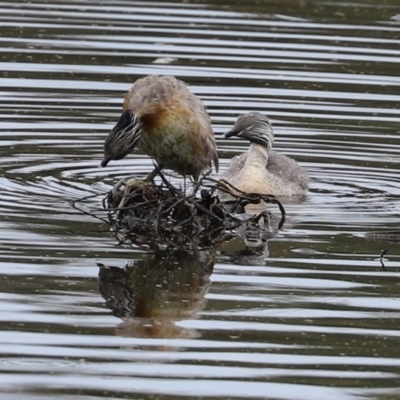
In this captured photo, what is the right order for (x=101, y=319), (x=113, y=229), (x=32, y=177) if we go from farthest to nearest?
1. (x=32, y=177)
2. (x=113, y=229)
3. (x=101, y=319)

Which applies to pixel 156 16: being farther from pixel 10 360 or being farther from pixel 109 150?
pixel 10 360

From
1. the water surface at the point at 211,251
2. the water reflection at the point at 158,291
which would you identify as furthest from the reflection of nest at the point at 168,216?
the water reflection at the point at 158,291

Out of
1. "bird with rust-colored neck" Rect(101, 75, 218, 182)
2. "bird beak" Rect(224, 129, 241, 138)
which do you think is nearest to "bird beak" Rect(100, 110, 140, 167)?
"bird with rust-colored neck" Rect(101, 75, 218, 182)

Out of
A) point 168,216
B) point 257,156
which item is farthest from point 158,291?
point 257,156

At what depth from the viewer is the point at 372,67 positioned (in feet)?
61.1

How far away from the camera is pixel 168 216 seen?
11391mm

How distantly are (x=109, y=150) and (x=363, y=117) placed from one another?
217 inches

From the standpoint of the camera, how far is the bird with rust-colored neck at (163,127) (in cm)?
1136

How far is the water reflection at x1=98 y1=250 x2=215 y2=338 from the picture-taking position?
27.8 ft

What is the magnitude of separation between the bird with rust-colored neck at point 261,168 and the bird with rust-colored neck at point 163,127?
141 centimetres

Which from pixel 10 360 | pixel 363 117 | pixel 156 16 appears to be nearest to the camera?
pixel 10 360

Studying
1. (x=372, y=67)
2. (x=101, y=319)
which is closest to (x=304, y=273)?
(x=101, y=319)

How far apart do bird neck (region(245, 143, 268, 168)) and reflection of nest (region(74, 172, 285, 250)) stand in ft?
6.94

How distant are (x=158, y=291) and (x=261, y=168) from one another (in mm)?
4824
